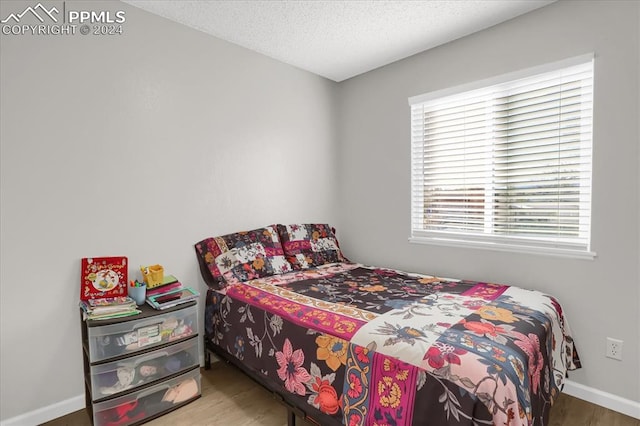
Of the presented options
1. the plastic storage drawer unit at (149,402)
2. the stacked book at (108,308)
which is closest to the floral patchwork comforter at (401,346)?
the plastic storage drawer unit at (149,402)

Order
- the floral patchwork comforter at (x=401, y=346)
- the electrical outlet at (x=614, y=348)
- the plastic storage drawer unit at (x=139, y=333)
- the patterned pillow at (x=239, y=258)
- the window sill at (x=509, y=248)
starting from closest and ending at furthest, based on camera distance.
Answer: the floral patchwork comforter at (x=401, y=346)
the plastic storage drawer unit at (x=139, y=333)
the electrical outlet at (x=614, y=348)
the window sill at (x=509, y=248)
the patterned pillow at (x=239, y=258)

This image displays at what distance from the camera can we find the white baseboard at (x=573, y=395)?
1.82 meters

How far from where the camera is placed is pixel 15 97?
1.79m

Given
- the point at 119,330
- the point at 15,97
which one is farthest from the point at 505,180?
the point at 15,97

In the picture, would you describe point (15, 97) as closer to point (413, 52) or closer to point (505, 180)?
point (413, 52)

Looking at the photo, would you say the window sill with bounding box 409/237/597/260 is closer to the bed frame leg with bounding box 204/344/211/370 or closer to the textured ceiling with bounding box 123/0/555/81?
the textured ceiling with bounding box 123/0/555/81

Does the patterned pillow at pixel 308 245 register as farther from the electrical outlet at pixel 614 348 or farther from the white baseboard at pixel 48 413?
the electrical outlet at pixel 614 348

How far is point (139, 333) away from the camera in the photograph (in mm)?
1867

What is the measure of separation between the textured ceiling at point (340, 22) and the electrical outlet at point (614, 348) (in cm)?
220

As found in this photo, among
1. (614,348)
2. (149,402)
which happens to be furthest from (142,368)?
(614,348)

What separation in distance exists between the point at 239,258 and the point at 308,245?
73 centimetres

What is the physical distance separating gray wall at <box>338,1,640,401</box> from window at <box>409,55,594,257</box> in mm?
76

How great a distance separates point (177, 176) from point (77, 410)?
5.23ft

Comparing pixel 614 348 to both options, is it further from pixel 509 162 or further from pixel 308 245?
pixel 308 245
